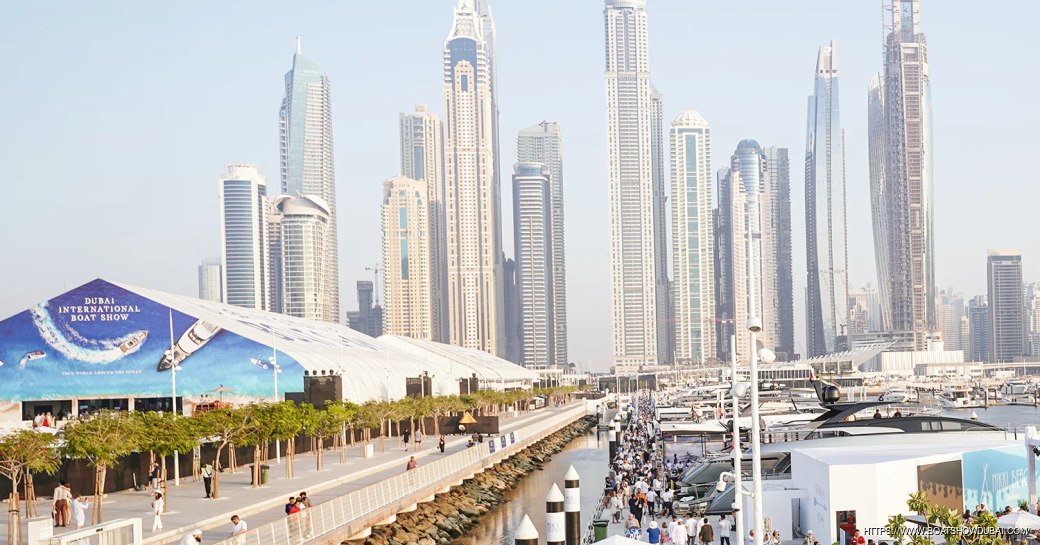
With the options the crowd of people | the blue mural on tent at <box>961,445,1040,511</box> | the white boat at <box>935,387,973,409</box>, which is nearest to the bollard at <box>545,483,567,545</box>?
the crowd of people

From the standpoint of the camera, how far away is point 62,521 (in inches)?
1289

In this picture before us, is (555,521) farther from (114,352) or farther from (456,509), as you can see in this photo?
(114,352)

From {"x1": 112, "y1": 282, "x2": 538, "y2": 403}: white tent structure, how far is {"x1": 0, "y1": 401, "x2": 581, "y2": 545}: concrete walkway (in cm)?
2163

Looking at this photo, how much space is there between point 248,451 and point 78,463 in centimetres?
1569

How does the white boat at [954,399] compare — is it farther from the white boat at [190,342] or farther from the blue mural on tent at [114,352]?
the white boat at [190,342]

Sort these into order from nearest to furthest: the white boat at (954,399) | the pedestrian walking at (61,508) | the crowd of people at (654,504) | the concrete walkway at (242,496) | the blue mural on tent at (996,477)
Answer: the blue mural on tent at (996,477) < the crowd of people at (654,504) < the concrete walkway at (242,496) < the pedestrian walking at (61,508) < the white boat at (954,399)

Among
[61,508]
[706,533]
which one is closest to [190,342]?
[61,508]

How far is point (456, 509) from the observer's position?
48625 millimetres

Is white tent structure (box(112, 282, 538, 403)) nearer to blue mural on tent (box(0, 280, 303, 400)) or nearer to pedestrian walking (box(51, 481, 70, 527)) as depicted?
blue mural on tent (box(0, 280, 303, 400))

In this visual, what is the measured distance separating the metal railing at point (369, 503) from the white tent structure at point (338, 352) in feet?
71.7

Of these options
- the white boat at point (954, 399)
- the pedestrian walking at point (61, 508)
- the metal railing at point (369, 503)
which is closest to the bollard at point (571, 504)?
the metal railing at point (369, 503)

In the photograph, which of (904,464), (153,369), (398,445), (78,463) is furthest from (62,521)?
(153,369)

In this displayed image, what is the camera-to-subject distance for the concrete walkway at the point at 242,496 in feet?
103

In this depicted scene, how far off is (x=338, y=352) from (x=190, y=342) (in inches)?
687
